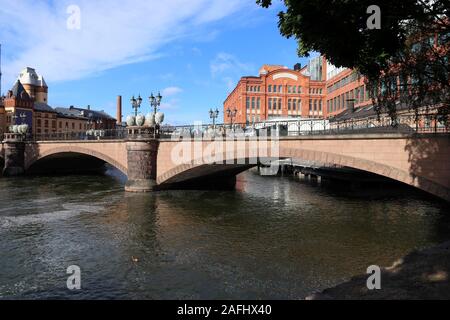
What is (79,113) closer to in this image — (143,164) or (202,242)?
(143,164)

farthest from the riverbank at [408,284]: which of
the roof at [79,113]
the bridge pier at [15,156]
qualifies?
the roof at [79,113]

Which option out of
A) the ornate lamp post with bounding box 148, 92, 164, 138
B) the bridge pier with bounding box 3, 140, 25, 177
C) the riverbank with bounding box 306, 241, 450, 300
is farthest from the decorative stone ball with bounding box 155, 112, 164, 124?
the bridge pier with bounding box 3, 140, 25, 177

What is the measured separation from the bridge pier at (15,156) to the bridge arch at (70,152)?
0.80 metres

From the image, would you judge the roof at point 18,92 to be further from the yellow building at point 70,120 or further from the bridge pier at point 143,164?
the bridge pier at point 143,164

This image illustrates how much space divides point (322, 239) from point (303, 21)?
1078cm

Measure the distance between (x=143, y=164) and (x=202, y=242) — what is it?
17.2 meters

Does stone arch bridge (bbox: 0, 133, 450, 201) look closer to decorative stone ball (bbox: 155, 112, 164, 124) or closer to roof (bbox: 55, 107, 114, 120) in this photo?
decorative stone ball (bbox: 155, 112, 164, 124)

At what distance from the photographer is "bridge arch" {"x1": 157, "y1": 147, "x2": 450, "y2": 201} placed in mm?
18250

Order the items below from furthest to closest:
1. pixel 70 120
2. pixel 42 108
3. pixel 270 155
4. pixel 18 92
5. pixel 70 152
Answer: pixel 70 120
pixel 42 108
pixel 18 92
pixel 70 152
pixel 270 155

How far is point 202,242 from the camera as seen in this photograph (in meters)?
17.0

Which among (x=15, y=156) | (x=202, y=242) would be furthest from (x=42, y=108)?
(x=202, y=242)

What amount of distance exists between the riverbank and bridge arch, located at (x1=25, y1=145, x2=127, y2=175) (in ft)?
96.7
